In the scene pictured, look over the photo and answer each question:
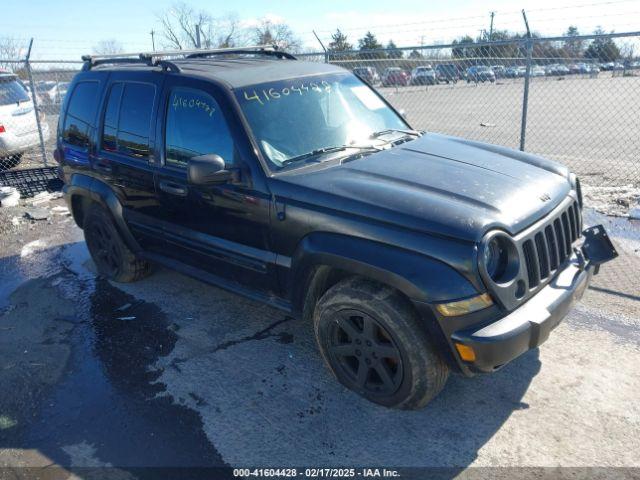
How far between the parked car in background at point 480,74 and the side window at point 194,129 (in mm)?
8895

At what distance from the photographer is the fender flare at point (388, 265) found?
2.58 metres

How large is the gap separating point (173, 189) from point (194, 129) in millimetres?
487

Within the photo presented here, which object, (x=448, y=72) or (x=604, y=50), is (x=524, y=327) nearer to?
(x=448, y=72)

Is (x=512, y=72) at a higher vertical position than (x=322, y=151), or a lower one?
higher

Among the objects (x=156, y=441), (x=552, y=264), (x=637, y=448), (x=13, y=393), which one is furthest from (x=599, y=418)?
(x=13, y=393)

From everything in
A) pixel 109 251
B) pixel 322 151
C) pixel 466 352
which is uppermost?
pixel 322 151

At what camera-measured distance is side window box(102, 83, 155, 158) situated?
13.4 feet

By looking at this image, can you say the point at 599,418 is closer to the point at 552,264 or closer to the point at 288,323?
the point at 552,264

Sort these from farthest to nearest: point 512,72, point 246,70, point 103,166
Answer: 1. point 512,72
2. point 103,166
3. point 246,70

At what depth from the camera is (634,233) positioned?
5.53 m

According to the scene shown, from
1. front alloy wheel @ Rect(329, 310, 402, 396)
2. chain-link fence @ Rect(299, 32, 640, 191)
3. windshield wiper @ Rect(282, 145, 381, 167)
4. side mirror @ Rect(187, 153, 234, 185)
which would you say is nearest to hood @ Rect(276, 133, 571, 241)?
windshield wiper @ Rect(282, 145, 381, 167)

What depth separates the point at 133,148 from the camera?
4.20 metres

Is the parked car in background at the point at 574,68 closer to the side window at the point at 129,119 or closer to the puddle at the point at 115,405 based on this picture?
the side window at the point at 129,119

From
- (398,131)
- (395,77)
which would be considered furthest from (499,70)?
(398,131)
